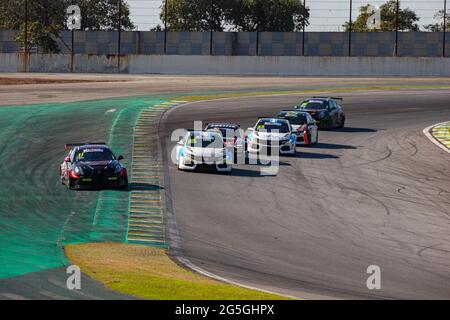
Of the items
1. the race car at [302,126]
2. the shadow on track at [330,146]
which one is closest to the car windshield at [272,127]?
the race car at [302,126]

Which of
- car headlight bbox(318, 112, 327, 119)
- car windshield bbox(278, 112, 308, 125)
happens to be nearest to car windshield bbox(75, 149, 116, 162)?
car windshield bbox(278, 112, 308, 125)

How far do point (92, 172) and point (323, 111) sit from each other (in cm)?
1878

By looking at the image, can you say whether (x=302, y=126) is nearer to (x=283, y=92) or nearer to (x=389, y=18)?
(x=283, y=92)

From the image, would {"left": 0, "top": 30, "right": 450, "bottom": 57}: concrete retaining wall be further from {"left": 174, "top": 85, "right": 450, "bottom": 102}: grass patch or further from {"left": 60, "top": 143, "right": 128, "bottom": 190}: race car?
{"left": 60, "top": 143, "right": 128, "bottom": 190}: race car

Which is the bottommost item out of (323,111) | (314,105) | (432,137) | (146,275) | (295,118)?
(146,275)

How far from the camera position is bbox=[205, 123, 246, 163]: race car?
38.2m

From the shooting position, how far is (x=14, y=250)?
22203 mm

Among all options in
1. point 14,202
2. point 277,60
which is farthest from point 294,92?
point 14,202

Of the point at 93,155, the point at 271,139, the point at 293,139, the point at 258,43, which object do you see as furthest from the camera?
the point at 258,43

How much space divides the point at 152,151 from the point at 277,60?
37.6 m

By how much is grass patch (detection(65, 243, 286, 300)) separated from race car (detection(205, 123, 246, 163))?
577 inches

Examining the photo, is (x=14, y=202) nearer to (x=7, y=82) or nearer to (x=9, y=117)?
(x=9, y=117)

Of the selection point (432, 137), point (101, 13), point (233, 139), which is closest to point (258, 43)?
point (101, 13)

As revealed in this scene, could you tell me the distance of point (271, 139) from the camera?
3859cm
